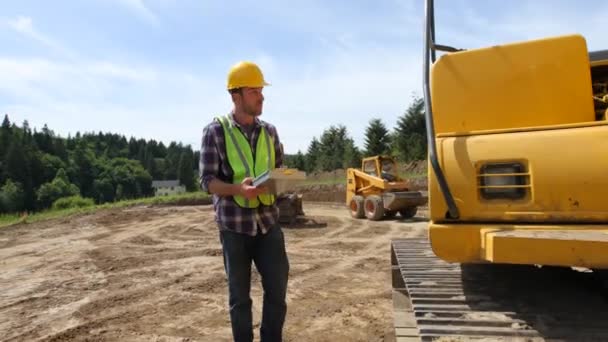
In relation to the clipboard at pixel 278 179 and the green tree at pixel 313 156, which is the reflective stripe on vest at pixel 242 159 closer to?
the clipboard at pixel 278 179

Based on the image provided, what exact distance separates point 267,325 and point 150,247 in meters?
8.11

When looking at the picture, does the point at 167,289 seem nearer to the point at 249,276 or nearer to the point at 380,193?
the point at 249,276

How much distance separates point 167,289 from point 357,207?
1144cm

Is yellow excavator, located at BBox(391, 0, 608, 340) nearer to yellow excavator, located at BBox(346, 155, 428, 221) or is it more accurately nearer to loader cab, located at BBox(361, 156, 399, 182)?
yellow excavator, located at BBox(346, 155, 428, 221)

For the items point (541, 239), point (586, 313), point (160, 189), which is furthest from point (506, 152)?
point (160, 189)

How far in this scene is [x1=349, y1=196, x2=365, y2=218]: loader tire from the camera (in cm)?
1711

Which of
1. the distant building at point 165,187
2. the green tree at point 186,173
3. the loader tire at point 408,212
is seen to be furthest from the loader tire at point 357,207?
the distant building at point 165,187

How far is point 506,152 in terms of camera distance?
2.74 meters

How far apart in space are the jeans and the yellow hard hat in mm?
882

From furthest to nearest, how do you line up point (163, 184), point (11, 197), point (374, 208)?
point (163, 184) → point (11, 197) → point (374, 208)

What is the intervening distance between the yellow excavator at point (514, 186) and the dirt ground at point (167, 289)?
1663mm

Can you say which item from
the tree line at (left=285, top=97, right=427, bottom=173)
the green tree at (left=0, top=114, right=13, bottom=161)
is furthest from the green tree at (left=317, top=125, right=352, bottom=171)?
the green tree at (left=0, top=114, right=13, bottom=161)

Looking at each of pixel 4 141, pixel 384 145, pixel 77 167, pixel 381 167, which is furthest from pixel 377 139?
pixel 77 167

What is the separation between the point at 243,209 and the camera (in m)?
2.91
